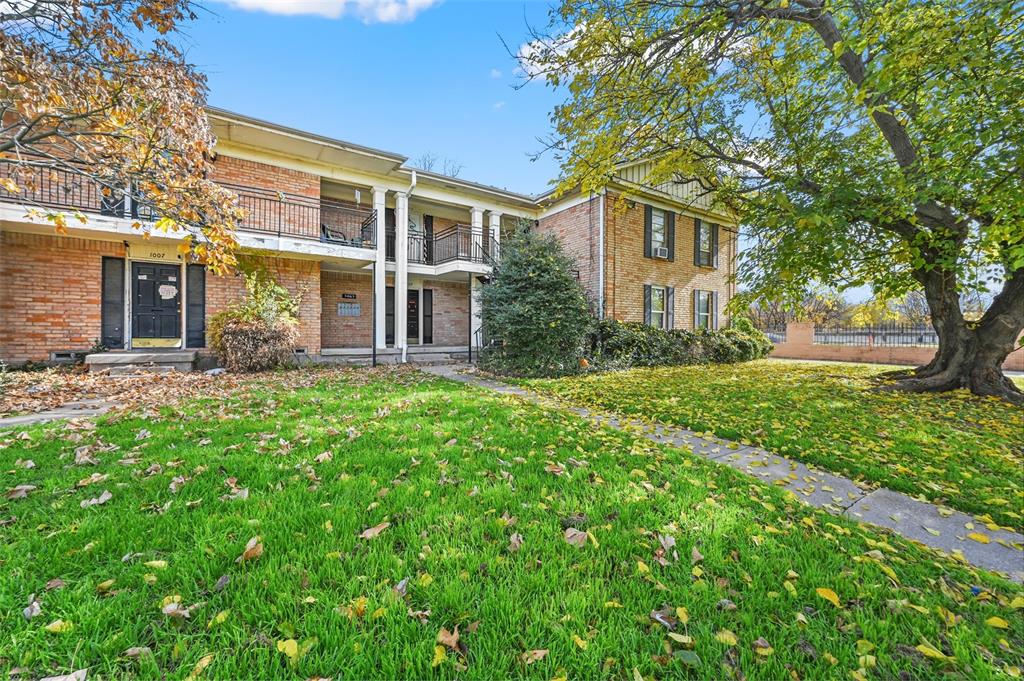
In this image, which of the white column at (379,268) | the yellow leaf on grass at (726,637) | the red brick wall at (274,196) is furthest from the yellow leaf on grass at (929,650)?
the red brick wall at (274,196)

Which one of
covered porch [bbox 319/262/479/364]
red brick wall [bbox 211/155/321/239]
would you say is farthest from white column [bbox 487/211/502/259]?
red brick wall [bbox 211/155/321/239]

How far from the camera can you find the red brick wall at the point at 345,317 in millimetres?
13398

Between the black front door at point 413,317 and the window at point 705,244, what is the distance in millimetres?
11419

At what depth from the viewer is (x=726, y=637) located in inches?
65.4

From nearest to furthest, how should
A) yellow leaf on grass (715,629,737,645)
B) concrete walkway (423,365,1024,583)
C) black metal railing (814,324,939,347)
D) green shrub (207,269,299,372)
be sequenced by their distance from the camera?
yellow leaf on grass (715,629,737,645), concrete walkway (423,365,1024,583), green shrub (207,269,299,372), black metal railing (814,324,939,347)

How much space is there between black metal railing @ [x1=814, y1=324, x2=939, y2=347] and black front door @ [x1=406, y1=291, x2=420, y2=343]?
55.9ft

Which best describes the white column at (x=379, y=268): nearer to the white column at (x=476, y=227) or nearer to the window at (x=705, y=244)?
the white column at (x=476, y=227)

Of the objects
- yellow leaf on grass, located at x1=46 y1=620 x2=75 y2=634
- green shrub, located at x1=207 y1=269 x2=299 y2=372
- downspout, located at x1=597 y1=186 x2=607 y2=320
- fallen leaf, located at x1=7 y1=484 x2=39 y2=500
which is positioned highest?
downspout, located at x1=597 y1=186 x2=607 y2=320

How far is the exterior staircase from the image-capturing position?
850cm

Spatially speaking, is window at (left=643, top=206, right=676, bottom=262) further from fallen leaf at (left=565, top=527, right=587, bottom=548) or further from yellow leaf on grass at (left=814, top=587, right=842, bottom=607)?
yellow leaf on grass at (left=814, top=587, right=842, bottom=607)

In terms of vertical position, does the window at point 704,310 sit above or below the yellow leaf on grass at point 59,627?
above

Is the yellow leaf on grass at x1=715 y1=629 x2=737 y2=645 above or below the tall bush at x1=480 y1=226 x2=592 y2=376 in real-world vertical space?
below

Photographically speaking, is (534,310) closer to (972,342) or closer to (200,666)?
(200,666)

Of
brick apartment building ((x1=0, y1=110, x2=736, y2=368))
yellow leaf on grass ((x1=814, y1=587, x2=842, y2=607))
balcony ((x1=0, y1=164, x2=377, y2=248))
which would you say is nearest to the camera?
yellow leaf on grass ((x1=814, y1=587, x2=842, y2=607))
